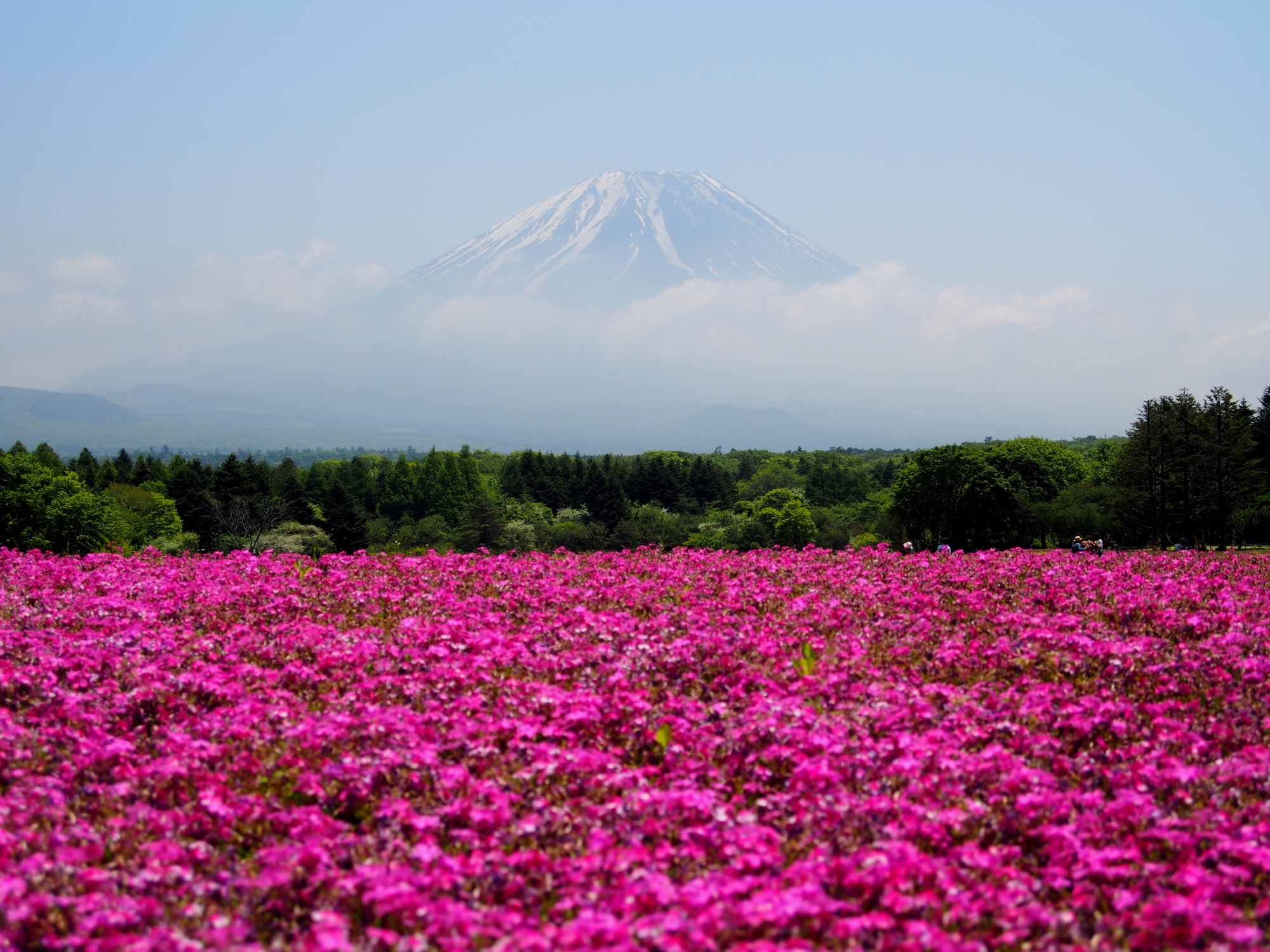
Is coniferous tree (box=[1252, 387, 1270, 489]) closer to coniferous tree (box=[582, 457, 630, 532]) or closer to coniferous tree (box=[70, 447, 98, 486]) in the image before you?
coniferous tree (box=[582, 457, 630, 532])

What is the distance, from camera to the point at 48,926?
4434 millimetres

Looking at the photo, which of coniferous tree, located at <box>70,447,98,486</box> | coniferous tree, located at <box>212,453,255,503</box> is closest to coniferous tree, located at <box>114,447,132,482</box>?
coniferous tree, located at <box>70,447,98,486</box>

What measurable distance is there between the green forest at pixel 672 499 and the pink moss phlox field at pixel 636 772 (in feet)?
32.4

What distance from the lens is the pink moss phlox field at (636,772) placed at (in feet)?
14.6

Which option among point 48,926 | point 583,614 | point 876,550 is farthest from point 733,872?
point 876,550

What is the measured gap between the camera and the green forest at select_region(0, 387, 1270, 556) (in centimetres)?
4597

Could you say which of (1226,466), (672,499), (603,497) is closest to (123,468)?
(603,497)

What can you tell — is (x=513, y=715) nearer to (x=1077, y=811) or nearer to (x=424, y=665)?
(x=424, y=665)

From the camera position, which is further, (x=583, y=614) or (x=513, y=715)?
(x=583, y=614)

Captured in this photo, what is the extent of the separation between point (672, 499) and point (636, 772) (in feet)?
380

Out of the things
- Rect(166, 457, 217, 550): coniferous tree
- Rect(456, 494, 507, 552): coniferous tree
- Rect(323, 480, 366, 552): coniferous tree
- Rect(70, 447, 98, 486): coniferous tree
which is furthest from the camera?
Rect(456, 494, 507, 552): coniferous tree

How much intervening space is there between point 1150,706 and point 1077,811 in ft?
6.24

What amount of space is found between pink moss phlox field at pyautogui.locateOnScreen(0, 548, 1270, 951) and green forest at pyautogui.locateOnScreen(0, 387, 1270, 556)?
9.88 meters

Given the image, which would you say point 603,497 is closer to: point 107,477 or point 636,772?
point 107,477
